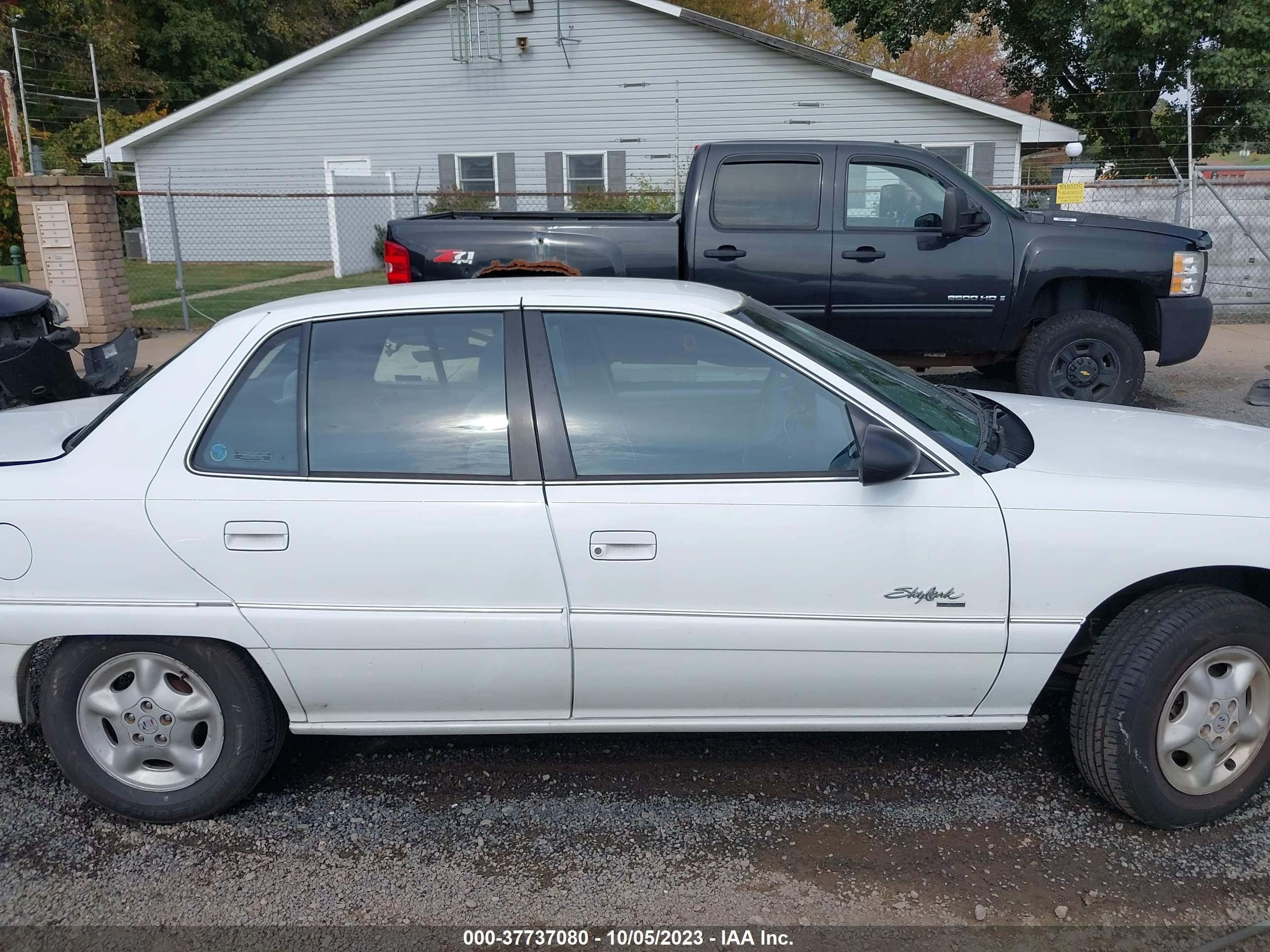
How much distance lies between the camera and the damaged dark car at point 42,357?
6.79 metres

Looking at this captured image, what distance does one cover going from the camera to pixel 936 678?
127 inches

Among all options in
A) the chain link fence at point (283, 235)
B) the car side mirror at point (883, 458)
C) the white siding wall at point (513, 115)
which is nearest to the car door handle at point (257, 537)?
the car side mirror at point (883, 458)

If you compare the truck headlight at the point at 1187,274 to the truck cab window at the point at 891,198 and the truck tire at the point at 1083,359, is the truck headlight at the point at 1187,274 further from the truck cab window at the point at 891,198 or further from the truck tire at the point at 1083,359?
the truck cab window at the point at 891,198

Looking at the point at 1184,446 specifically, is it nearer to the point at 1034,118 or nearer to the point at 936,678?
the point at 936,678

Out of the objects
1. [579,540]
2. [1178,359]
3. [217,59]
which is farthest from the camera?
[217,59]

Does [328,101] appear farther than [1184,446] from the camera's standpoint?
Yes

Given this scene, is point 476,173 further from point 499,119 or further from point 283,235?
point 283,235

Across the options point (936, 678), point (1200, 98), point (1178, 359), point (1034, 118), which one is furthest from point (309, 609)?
point (1200, 98)

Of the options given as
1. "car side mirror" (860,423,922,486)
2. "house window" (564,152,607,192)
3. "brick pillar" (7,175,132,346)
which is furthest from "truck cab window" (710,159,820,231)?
"house window" (564,152,607,192)

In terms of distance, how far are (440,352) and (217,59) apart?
3531 cm

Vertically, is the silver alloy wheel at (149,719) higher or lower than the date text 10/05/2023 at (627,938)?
higher

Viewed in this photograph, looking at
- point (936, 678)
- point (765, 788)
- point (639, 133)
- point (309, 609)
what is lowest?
point (765, 788)

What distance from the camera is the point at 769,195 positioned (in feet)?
25.8

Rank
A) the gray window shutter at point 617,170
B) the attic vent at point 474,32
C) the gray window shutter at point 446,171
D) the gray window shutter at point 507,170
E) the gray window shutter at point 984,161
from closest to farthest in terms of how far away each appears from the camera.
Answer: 1. the gray window shutter at point 984,161
2. the attic vent at point 474,32
3. the gray window shutter at point 617,170
4. the gray window shutter at point 507,170
5. the gray window shutter at point 446,171
